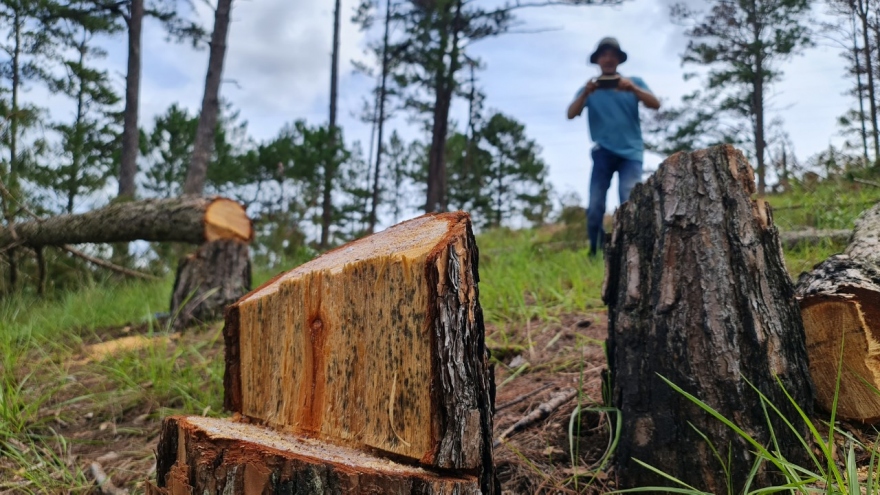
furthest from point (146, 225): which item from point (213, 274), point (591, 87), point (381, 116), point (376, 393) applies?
point (381, 116)

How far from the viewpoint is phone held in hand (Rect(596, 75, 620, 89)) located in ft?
13.9

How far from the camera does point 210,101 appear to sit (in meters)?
8.27

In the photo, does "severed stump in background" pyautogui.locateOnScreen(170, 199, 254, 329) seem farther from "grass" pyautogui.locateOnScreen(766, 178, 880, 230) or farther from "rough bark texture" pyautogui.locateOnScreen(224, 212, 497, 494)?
"grass" pyautogui.locateOnScreen(766, 178, 880, 230)

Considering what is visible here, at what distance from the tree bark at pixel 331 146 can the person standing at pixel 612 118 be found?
660 centimetres

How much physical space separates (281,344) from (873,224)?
7.15 feet

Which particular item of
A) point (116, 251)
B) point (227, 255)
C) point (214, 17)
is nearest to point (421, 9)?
point (214, 17)

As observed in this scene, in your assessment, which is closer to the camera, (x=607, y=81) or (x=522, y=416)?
(x=522, y=416)

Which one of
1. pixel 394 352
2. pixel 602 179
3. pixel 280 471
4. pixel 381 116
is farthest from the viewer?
pixel 381 116

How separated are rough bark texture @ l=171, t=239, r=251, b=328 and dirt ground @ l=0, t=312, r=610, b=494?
0.74 metres

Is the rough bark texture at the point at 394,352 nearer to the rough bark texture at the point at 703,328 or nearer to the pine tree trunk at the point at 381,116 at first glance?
the rough bark texture at the point at 703,328

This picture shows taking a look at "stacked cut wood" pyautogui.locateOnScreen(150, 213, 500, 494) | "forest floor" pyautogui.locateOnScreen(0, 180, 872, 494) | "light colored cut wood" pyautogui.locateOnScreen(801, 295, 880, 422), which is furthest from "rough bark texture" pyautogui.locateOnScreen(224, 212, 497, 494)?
"light colored cut wood" pyautogui.locateOnScreen(801, 295, 880, 422)

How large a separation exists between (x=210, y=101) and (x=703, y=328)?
815cm

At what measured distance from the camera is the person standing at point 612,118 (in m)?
4.36

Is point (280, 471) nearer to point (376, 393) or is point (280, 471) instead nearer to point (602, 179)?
point (376, 393)
